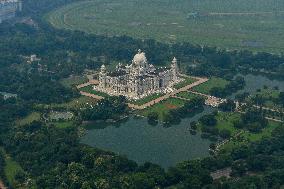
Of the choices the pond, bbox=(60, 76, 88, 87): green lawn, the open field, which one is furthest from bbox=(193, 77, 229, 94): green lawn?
the open field

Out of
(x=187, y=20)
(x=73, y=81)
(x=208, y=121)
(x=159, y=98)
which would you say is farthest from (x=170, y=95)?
(x=187, y=20)

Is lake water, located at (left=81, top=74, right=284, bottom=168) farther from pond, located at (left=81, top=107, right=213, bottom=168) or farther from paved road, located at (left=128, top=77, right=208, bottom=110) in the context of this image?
paved road, located at (left=128, top=77, right=208, bottom=110)

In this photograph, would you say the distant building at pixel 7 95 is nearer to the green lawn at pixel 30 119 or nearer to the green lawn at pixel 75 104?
the green lawn at pixel 75 104

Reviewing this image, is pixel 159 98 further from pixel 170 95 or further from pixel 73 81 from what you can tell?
pixel 73 81

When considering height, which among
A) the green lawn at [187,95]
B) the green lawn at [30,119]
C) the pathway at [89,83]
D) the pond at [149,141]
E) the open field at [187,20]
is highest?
the open field at [187,20]

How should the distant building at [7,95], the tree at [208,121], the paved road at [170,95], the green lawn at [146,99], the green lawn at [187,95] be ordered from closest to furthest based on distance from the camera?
the tree at [208,121], the paved road at [170,95], the green lawn at [146,99], the distant building at [7,95], the green lawn at [187,95]

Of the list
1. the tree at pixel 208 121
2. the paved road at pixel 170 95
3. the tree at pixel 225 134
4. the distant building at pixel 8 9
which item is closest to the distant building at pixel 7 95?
the paved road at pixel 170 95
